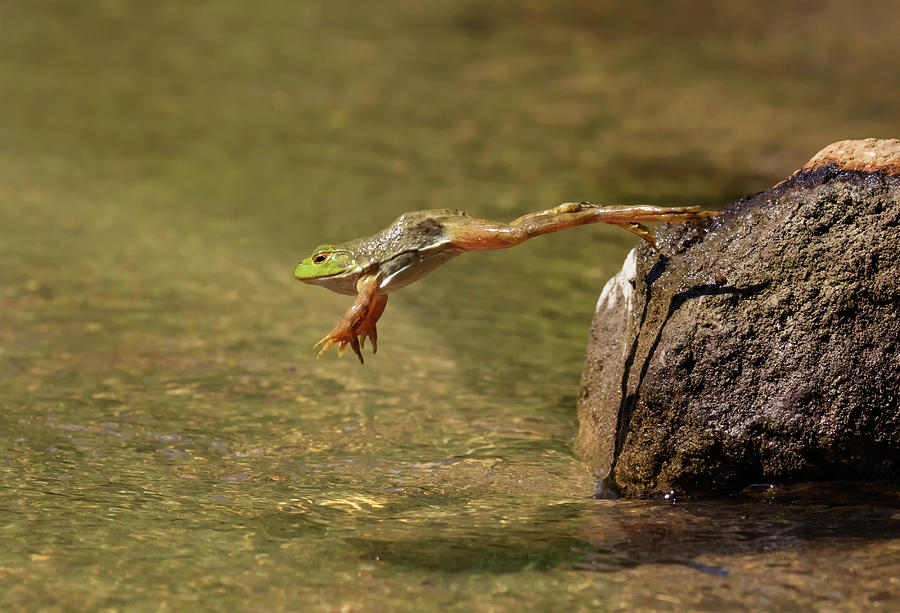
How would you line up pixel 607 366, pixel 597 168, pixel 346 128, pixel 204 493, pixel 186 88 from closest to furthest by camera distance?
1. pixel 204 493
2. pixel 607 366
3. pixel 597 168
4. pixel 346 128
5. pixel 186 88

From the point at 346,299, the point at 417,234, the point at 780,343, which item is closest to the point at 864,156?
the point at 780,343

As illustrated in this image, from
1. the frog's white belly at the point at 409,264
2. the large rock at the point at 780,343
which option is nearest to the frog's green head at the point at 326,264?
the frog's white belly at the point at 409,264

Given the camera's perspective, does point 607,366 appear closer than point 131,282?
Yes

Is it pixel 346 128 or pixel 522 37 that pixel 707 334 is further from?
pixel 522 37

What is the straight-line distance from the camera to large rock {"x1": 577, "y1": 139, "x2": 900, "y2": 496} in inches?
171

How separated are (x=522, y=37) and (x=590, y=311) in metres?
9.13

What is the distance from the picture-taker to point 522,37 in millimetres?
16000

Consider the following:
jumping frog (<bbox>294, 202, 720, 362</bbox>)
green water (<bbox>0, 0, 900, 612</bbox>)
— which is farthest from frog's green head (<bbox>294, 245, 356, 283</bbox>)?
green water (<bbox>0, 0, 900, 612</bbox>)

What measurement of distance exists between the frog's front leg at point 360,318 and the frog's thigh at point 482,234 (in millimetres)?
397

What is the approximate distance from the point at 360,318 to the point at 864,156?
2160 mm

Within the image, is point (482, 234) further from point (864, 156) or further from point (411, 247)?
point (864, 156)

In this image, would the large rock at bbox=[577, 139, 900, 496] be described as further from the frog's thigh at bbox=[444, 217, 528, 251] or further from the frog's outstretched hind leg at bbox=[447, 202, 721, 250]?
the frog's thigh at bbox=[444, 217, 528, 251]

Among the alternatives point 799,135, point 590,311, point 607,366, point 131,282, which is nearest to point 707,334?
point 607,366

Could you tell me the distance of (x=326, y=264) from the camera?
191 inches
